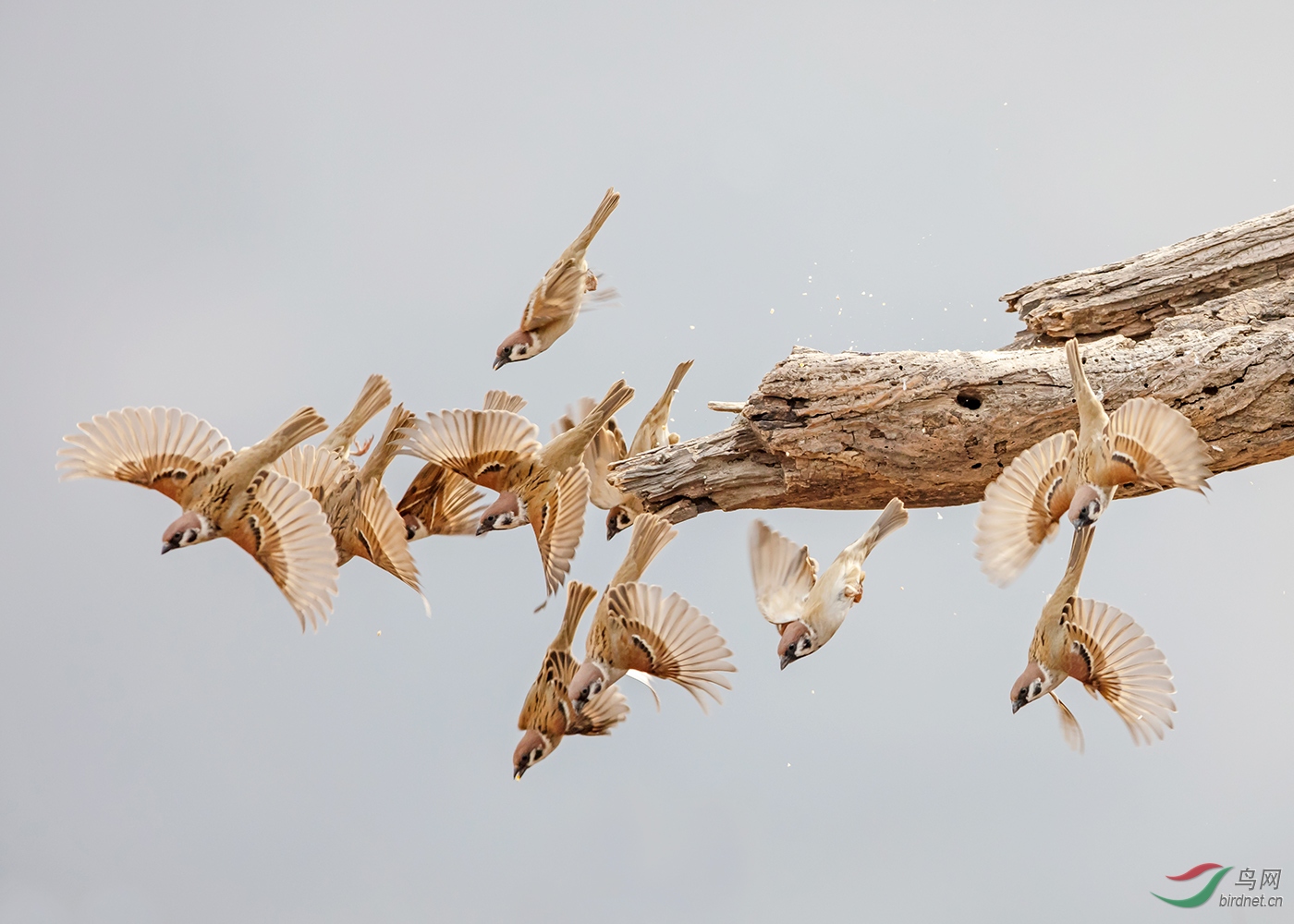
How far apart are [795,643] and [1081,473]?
2.12 ft

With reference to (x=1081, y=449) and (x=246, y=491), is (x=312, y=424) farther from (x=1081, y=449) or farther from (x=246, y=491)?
(x=1081, y=449)

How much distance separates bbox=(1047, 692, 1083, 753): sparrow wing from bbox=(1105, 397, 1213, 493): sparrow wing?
0.47 meters

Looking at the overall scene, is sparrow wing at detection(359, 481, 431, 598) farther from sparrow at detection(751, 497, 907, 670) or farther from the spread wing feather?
sparrow at detection(751, 497, 907, 670)

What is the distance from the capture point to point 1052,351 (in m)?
2.65

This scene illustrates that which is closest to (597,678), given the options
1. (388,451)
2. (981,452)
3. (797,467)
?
(388,451)

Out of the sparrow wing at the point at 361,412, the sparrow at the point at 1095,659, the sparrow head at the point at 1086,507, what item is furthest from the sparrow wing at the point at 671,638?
the sparrow wing at the point at 361,412

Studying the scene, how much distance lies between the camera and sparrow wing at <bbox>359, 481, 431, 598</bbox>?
225cm

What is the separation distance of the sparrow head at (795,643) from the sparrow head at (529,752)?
52cm

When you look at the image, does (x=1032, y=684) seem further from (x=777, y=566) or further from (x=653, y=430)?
(x=653, y=430)

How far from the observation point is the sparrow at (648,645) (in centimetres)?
201

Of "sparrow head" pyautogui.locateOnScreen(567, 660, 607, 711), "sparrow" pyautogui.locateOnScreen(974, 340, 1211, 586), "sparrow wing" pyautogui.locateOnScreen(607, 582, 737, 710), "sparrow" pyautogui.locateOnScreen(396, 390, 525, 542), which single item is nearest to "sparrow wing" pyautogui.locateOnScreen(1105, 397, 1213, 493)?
"sparrow" pyautogui.locateOnScreen(974, 340, 1211, 586)

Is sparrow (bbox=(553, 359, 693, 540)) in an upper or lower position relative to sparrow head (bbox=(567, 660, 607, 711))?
upper

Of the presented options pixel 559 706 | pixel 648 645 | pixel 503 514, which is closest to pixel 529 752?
pixel 559 706

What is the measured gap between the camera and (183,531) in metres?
2.08
